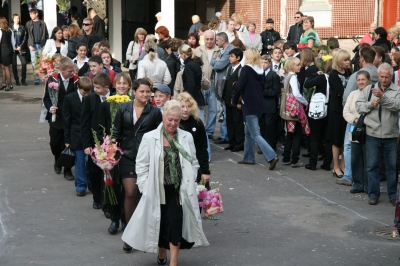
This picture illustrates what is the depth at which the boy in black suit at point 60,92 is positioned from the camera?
11.6 m

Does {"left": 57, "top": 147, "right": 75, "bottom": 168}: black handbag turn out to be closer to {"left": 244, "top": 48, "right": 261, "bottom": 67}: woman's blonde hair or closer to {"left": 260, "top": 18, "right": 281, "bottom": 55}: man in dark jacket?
{"left": 244, "top": 48, "right": 261, "bottom": 67}: woman's blonde hair

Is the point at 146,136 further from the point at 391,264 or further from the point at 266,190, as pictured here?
the point at 266,190

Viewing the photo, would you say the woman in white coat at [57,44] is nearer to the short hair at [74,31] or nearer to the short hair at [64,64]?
the short hair at [74,31]

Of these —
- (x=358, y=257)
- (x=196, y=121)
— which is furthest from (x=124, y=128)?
(x=358, y=257)

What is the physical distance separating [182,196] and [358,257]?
2.12 meters

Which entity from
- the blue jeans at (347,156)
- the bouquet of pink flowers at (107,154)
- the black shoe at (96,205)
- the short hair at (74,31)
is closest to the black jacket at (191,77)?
the blue jeans at (347,156)

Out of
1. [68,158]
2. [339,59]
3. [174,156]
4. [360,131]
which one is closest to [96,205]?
[68,158]

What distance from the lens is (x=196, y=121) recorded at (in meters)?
8.92

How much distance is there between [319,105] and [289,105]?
0.59 metres

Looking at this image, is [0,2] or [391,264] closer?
[391,264]

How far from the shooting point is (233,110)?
46.6ft

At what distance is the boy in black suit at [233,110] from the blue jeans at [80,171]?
3652 mm

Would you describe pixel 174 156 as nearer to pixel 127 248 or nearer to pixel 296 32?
pixel 127 248

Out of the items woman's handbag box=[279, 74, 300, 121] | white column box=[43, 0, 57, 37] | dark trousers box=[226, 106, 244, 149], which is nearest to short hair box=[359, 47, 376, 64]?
woman's handbag box=[279, 74, 300, 121]
